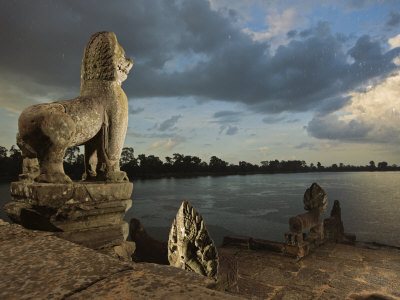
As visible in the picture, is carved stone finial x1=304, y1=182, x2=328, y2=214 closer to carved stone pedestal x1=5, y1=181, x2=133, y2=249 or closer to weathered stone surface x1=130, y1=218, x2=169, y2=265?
weathered stone surface x1=130, y1=218, x2=169, y2=265

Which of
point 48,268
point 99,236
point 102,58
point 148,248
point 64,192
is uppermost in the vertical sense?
point 102,58

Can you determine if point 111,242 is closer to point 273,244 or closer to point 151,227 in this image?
point 273,244

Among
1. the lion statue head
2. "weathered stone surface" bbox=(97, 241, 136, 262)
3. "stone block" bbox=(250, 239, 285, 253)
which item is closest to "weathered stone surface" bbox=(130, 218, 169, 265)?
"stone block" bbox=(250, 239, 285, 253)

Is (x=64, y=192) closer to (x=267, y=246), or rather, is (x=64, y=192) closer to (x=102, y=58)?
(x=102, y=58)

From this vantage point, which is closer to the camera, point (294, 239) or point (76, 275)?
point (76, 275)

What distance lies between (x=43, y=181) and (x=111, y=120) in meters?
0.88

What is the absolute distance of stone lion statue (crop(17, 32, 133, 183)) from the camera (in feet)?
6.75

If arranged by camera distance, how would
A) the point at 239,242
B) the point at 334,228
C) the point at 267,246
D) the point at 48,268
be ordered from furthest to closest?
the point at 334,228 → the point at 239,242 → the point at 267,246 → the point at 48,268

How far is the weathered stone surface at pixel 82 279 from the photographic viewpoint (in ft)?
2.53

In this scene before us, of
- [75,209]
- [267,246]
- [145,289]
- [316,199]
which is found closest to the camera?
[145,289]

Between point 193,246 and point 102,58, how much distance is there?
223 centimetres

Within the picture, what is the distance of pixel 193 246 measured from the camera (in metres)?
2.56

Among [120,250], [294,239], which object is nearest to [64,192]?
[120,250]

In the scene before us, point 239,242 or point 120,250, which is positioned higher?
point 120,250
